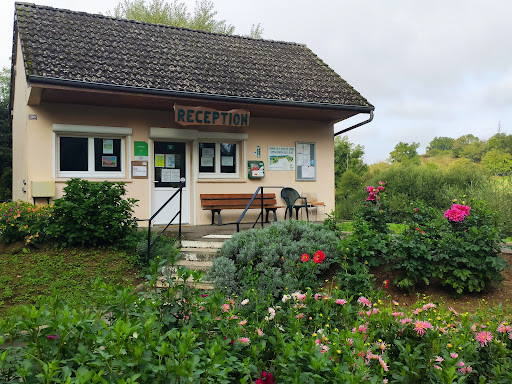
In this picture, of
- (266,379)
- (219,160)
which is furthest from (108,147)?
(266,379)

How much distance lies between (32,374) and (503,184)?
14.8 meters

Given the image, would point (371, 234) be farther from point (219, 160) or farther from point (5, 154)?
point (5, 154)

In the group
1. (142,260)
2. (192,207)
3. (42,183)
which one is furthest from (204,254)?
(42,183)

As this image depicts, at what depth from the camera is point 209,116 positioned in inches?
375

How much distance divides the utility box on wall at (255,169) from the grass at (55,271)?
4359mm

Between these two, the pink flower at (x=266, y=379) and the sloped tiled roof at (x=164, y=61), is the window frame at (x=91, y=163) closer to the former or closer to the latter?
the sloped tiled roof at (x=164, y=61)

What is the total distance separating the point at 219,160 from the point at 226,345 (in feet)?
28.2

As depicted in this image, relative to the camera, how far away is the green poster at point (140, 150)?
31.7 ft

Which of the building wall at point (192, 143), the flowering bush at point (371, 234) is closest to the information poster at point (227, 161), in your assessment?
the building wall at point (192, 143)

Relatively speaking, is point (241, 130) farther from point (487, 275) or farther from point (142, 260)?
point (487, 275)

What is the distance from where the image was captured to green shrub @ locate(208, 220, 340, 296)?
17.1ft

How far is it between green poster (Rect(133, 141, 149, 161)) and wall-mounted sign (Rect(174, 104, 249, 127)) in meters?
1.07

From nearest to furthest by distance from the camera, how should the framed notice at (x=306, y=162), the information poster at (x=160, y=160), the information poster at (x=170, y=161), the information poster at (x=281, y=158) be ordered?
the information poster at (x=160, y=160) → the information poster at (x=170, y=161) → the information poster at (x=281, y=158) → the framed notice at (x=306, y=162)

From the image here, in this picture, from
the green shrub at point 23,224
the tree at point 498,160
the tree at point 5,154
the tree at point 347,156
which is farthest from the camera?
the tree at point 498,160
